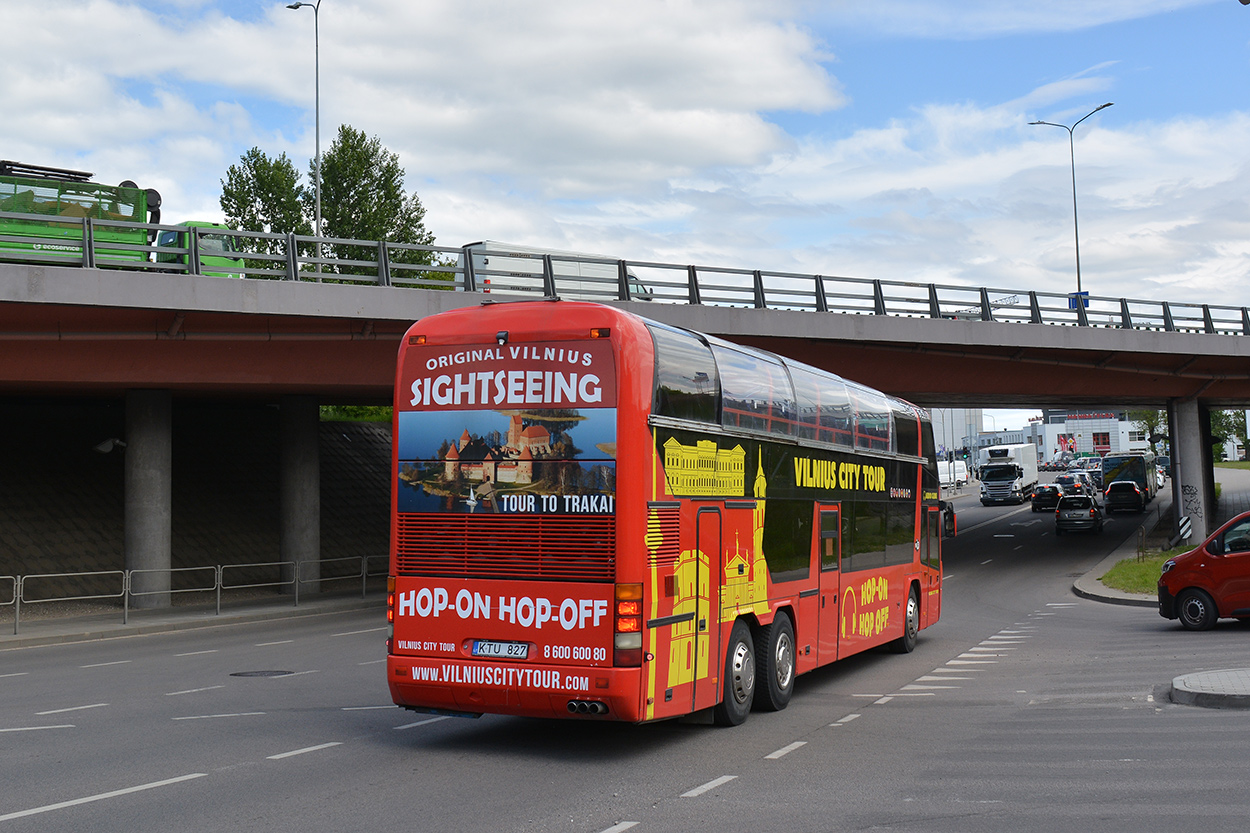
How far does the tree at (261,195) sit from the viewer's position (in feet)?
205

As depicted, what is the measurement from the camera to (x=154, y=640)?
66.6 feet

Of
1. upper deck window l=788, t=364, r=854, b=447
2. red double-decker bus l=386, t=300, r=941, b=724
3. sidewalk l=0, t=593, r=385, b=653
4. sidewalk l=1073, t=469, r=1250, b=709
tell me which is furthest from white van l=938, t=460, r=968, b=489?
red double-decker bus l=386, t=300, r=941, b=724

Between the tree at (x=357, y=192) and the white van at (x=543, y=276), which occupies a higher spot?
the tree at (x=357, y=192)

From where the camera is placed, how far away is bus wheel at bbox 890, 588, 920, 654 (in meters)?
16.7

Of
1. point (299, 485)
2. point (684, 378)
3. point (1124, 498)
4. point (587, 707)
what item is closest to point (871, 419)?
point (684, 378)

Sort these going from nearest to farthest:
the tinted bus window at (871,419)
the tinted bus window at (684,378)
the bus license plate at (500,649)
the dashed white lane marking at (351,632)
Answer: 1. the bus license plate at (500,649)
2. the tinted bus window at (684,378)
3. the tinted bus window at (871,419)
4. the dashed white lane marking at (351,632)

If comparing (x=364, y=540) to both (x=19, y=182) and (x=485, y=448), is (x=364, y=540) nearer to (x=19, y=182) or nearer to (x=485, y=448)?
(x=19, y=182)

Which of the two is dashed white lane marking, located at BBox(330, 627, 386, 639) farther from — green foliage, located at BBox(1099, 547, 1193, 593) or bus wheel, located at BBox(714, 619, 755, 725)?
green foliage, located at BBox(1099, 547, 1193, 593)

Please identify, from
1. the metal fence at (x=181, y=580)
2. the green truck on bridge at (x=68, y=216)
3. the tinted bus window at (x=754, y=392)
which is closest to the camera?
the tinted bus window at (x=754, y=392)

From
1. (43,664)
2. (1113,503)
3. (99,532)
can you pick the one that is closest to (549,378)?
(43,664)

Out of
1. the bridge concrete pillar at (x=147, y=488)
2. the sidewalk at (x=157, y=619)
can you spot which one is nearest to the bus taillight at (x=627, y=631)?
the sidewalk at (x=157, y=619)

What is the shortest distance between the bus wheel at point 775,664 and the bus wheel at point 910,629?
5.28 meters

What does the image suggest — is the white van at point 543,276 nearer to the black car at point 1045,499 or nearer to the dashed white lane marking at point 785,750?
the dashed white lane marking at point 785,750

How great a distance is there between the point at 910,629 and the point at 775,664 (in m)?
6.17
